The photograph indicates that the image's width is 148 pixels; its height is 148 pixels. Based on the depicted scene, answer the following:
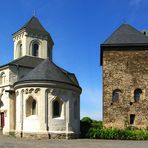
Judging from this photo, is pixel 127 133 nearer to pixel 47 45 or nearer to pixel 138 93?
pixel 138 93

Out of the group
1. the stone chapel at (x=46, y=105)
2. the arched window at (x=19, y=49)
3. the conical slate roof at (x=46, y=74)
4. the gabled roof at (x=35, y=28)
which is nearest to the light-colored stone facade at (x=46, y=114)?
the stone chapel at (x=46, y=105)

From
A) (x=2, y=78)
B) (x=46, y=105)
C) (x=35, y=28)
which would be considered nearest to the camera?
(x=46, y=105)

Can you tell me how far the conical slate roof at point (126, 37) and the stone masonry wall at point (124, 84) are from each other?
1.02m

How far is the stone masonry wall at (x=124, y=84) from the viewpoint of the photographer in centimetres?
3612

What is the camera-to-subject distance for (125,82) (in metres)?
36.9

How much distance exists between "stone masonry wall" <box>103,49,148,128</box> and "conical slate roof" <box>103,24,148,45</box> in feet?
3.34

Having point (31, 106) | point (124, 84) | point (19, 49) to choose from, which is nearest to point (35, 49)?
point (19, 49)

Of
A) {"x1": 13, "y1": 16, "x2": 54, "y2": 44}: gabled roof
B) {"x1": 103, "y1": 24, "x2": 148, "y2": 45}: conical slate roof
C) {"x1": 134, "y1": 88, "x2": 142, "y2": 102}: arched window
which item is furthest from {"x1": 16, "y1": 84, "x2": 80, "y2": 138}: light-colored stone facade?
{"x1": 13, "y1": 16, "x2": 54, "y2": 44}: gabled roof

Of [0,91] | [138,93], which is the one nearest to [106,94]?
[138,93]

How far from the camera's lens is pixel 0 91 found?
37062mm

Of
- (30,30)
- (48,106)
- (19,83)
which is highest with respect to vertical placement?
(30,30)

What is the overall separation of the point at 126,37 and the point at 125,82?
5380 millimetres

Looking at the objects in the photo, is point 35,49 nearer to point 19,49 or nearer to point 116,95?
point 19,49

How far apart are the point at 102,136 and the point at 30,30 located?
1745 centimetres
